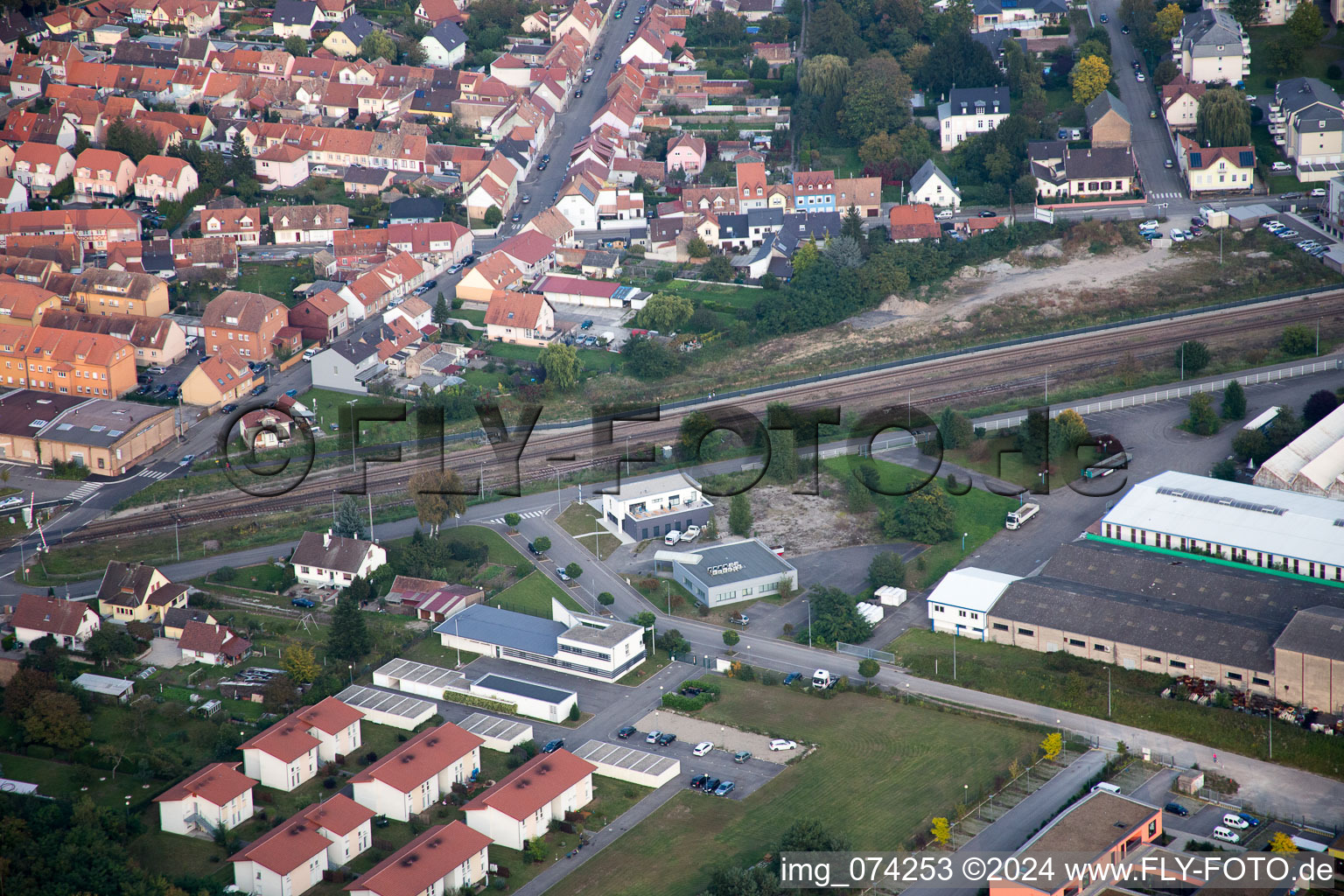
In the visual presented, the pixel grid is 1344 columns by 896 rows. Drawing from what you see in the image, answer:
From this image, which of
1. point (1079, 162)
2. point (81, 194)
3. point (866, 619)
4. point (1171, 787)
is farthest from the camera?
point (81, 194)

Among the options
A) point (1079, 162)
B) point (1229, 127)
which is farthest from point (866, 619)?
point (1229, 127)

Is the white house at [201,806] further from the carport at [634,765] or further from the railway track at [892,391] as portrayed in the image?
the railway track at [892,391]

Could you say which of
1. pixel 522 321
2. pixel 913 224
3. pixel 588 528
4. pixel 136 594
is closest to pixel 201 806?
pixel 136 594

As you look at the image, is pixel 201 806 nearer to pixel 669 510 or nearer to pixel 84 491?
pixel 669 510

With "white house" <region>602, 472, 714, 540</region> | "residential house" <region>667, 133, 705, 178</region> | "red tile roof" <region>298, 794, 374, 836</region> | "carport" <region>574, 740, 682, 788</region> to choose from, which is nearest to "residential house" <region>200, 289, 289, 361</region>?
"white house" <region>602, 472, 714, 540</region>

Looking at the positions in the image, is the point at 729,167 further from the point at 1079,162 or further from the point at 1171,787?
the point at 1171,787

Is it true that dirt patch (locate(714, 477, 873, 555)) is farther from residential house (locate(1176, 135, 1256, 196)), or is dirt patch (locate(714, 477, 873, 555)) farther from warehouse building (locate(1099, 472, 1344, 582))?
residential house (locate(1176, 135, 1256, 196))
